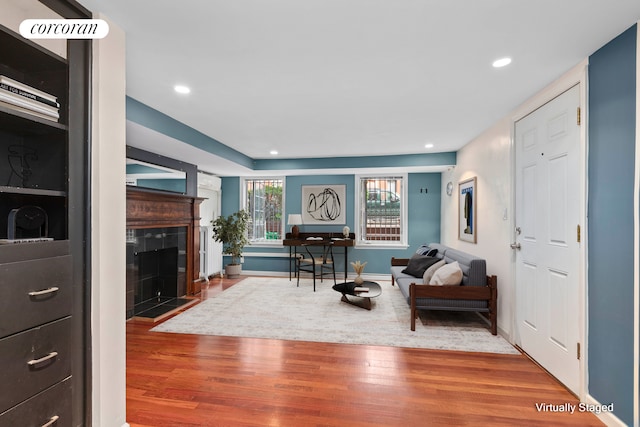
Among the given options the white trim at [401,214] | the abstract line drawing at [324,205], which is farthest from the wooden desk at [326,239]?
the abstract line drawing at [324,205]

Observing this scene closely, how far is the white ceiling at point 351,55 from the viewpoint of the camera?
5.08ft

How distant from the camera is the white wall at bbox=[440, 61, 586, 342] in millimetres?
2861

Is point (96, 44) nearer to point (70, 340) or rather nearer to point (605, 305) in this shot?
point (70, 340)

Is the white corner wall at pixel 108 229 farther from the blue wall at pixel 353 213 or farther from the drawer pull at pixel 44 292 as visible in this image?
the blue wall at pixel 353 213

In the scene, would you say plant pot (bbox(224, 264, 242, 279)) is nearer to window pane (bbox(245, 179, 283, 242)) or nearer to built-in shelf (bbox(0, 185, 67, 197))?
window pane (bbox(245, 179, 283, 242))

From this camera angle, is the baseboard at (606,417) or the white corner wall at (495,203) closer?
the baseboard at (606,417)

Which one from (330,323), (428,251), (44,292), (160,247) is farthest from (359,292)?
(44,292)

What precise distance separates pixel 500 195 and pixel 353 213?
3.21 m

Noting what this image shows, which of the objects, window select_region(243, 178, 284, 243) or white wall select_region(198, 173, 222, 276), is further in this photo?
window select_region(243, 178, 284, 243)

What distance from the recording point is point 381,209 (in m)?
6.20

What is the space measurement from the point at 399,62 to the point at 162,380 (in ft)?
9.92

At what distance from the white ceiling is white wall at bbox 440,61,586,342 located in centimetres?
13
